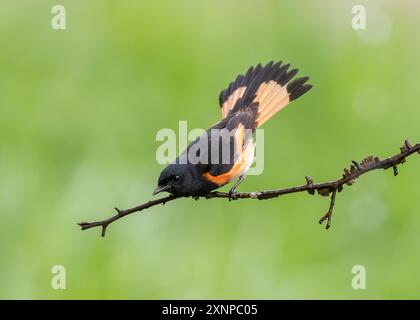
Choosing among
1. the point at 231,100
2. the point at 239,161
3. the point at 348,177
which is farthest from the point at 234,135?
the point at 348,177

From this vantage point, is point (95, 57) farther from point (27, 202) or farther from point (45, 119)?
point (27, 202)

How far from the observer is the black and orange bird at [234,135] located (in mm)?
4254

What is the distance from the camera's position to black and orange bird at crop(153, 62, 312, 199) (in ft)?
A: 14.0

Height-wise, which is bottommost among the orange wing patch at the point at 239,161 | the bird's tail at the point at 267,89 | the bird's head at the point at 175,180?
the bird's head at the point at 175,180

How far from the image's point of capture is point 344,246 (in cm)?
618

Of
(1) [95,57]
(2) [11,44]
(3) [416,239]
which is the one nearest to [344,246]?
(3) [416,239]

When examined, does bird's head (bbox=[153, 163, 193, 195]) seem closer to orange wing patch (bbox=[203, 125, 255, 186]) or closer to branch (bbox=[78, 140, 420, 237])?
orange wing patch (bbox=[203, 125, 255, 186])

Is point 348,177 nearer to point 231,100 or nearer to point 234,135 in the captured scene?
point 234,135

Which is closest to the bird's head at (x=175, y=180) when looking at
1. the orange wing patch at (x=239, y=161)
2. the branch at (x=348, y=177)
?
the orange wing patch at (x=239, y=161)

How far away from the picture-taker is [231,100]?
5465 mm

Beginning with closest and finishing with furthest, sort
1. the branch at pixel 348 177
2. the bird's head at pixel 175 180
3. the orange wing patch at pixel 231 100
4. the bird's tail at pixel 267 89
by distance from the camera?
the branch at pixel 348 177 → the bird's head at pixel 175 180 → the bird's tail at pixel 267 89 → the orange wing patch at pixel 231 100

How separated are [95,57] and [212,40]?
1.10 m

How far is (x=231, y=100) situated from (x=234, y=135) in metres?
0.69

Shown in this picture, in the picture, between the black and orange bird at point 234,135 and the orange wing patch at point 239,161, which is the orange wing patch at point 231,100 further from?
the orange wing patch at point 239,161
